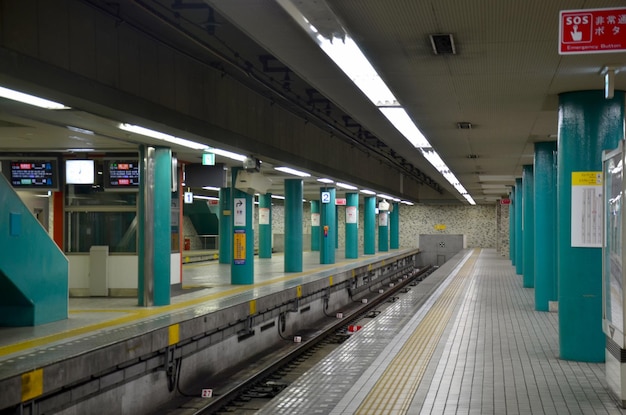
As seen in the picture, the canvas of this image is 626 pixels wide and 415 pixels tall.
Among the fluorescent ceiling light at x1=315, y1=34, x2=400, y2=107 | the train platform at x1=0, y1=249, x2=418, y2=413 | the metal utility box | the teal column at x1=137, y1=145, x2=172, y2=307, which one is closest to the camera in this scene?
the metal utility box

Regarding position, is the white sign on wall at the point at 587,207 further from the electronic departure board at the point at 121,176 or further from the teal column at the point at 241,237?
the teal column at the point at 241,237

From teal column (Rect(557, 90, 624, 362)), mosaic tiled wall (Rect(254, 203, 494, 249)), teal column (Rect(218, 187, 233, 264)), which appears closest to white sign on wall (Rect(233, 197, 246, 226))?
teal column (Rect(218, 187, 233, 264))

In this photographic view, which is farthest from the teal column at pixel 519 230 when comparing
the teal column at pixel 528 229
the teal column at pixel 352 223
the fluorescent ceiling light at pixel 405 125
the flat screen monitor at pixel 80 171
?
the flat screen monitor at pixel 80 171

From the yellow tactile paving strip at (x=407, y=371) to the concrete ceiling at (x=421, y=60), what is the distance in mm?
2997

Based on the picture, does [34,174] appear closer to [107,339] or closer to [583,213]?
[107,339]

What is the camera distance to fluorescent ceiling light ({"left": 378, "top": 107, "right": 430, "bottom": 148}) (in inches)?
399

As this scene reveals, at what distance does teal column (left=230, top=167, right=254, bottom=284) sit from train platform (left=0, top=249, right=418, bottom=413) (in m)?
1.46

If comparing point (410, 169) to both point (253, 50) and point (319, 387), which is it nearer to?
point (253, 50)

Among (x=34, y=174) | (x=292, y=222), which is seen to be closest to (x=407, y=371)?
(x=34, y=174)

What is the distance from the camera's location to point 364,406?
613 cm

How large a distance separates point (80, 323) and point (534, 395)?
596 cm

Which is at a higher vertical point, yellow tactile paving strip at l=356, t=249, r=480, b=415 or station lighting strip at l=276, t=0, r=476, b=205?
station lighting strip at l=276, t=0, r=476, b=205

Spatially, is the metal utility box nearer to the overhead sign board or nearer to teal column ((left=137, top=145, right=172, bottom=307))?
the overhead sign board

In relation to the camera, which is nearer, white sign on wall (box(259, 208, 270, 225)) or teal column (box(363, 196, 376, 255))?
white sign on wall (box(259, 208, 270, 225))
